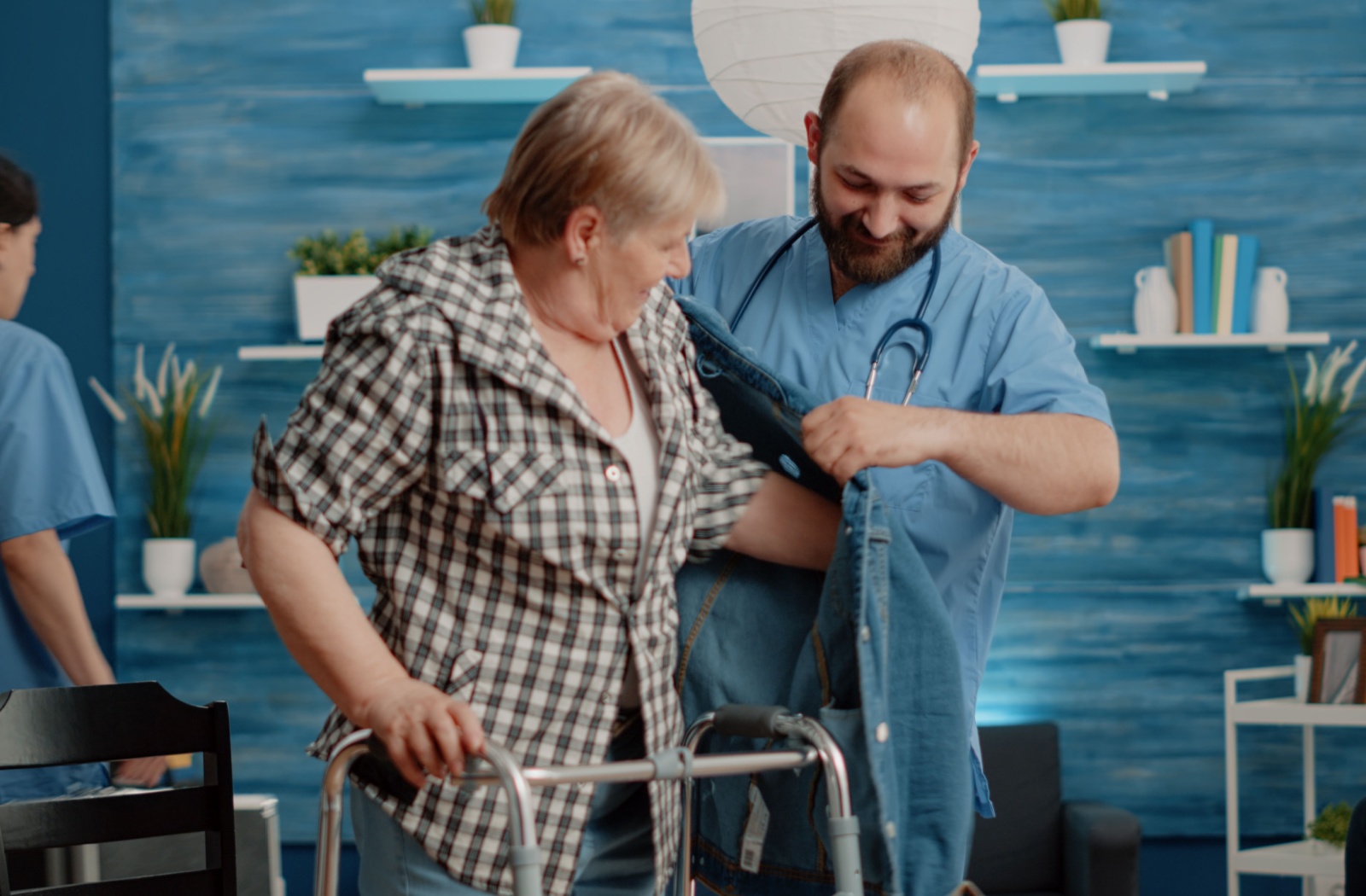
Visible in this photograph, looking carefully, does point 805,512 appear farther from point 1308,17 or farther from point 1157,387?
point 1308,17

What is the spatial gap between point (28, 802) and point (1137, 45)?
3566mm

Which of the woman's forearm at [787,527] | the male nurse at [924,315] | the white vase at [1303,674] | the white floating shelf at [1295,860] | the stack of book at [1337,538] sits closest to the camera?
the woman's forearm at [787,527]

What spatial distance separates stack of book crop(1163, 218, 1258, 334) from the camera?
376 cm

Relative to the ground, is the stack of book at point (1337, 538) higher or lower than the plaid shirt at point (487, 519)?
lower

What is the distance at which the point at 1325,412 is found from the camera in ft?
12.4

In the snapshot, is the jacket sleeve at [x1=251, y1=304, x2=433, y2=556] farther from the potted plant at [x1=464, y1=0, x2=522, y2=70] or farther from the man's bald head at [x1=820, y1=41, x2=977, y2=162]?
the potted plant at [x1=464, y1=0, x2=522, y2=70]

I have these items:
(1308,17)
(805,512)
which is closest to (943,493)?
(805,512)

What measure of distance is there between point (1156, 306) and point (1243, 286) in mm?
256

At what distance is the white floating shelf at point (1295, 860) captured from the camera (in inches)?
132

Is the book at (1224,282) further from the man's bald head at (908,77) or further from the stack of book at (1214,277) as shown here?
the man's bald head at (908,77)

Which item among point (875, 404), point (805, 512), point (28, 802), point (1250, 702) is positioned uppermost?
point (875, 404)

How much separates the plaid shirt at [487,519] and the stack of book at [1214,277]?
2885mm

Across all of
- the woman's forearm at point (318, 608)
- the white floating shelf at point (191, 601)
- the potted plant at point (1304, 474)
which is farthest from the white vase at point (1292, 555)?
the woman's forearm at point (318, 608)

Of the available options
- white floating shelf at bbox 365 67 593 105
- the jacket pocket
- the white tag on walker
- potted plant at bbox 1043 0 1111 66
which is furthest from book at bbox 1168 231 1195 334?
the jacket pocket
